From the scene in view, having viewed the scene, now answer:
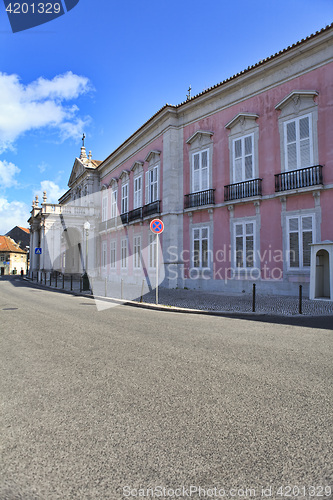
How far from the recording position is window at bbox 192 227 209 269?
18.9 metres

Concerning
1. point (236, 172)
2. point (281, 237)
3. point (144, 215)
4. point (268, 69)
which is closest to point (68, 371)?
point (281, 237)

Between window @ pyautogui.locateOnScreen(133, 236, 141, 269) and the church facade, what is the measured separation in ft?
0.26

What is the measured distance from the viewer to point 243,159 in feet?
55.6

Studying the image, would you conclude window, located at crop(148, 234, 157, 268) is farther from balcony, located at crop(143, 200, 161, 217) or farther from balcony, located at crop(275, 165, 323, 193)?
balcony, located at crop(275, 165, 323, 193)

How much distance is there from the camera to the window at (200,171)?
1911 centimetres

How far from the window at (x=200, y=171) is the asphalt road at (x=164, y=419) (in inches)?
563

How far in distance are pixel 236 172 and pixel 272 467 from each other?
53.7ft

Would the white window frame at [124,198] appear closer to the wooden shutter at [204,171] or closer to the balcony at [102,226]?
the balcony at [102,226]

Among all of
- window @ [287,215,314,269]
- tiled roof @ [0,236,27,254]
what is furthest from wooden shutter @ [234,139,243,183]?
tiled roof @ [0,236,27,254]

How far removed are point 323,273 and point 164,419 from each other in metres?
12.2

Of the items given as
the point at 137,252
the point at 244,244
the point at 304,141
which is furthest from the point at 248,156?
the point at 137,252

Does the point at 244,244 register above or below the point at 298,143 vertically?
below

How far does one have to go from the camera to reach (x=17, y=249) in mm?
82875

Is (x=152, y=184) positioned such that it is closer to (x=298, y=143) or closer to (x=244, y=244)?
(x=244, y=244)
